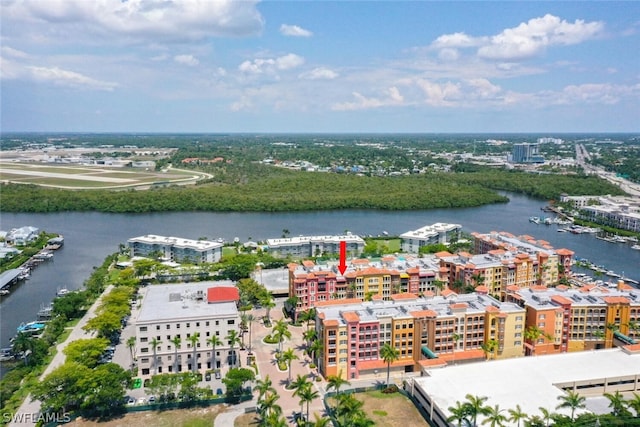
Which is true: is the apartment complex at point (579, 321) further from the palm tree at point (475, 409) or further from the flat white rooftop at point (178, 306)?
the flat white rooftop at point (178, 306)

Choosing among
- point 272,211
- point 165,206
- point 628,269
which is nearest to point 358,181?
point 272,211

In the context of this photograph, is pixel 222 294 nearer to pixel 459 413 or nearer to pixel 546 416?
pixel 459 413

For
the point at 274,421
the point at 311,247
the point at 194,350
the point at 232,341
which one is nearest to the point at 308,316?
the point at 232,341

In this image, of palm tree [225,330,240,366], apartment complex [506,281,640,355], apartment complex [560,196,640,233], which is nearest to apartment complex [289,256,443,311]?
palm tree [225,330,240,366]

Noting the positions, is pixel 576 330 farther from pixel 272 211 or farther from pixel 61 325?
Result: pixel 272 211

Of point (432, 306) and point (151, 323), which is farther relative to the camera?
point (432, 306)

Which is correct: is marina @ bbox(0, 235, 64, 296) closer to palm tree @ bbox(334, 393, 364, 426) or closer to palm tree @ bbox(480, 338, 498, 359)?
palm tree @ bbox(334, 393, 364, 426)
